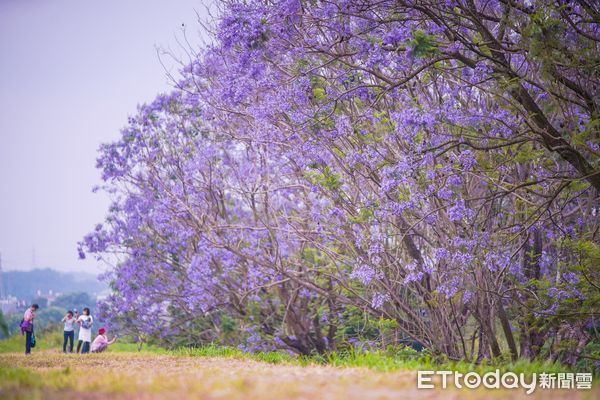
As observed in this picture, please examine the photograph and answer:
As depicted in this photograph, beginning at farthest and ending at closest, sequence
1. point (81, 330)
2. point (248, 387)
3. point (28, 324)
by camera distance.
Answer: point (81, 330)
point (28, 324)
point (248, 387)

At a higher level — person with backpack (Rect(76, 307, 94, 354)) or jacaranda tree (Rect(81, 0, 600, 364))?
jacaranda tree (Rect(81, 0, 600, 364))

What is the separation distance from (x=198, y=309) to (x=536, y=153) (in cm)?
924

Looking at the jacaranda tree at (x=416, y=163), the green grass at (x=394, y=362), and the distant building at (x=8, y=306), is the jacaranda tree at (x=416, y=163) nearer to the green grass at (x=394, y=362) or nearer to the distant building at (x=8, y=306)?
the green grass at (x=394, y=362)

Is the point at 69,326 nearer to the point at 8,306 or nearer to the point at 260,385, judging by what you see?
the point at 260,385

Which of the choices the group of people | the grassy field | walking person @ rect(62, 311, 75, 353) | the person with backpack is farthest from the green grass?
walking person @ rect(62, 311, 75, 353)

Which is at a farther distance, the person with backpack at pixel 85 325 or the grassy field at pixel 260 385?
the person with backpack at pixel 85 325

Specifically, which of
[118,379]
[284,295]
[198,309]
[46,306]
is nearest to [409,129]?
[118,379]

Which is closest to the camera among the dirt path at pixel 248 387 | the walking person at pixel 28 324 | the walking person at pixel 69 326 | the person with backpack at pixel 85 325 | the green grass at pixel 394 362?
the dirt path at pixel 248 387

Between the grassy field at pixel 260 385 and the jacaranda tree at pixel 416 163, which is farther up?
the jacaranda tree at pixel 416 163

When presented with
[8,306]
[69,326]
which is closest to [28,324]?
[69,326]

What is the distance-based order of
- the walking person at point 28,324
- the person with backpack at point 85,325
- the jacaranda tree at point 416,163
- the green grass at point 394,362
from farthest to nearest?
1. the person with backpack at point 85,325
2. the walking person at point 28,324
3. the jacaranda tree at point 416,163
4. the green grass at point 394,362

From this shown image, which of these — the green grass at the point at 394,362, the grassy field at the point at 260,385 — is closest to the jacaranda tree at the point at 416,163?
the green grass at the point at 394,362

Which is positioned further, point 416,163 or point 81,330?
point 81,330

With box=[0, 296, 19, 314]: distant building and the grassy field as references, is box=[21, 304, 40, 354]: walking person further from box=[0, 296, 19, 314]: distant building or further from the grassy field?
box=[0, 296, 19, 314]: distant building
